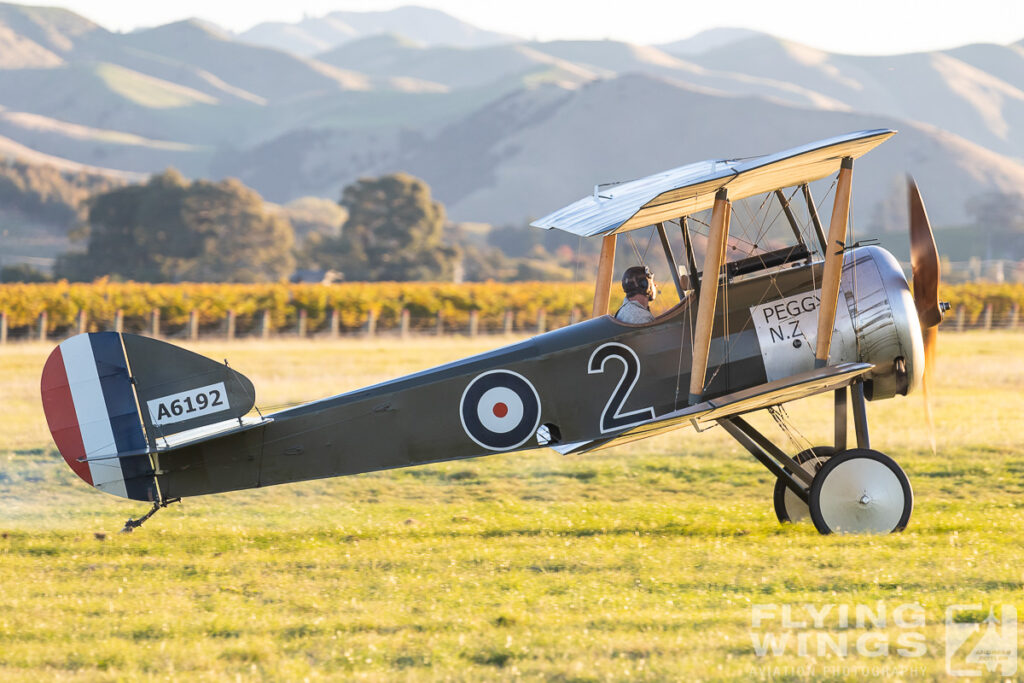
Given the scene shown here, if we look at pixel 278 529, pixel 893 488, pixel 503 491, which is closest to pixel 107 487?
pixel 278 529

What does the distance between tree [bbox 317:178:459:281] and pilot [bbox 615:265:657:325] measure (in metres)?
75.4

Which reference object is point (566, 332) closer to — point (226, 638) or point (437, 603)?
point (437, 603)

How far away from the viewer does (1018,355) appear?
26828mm

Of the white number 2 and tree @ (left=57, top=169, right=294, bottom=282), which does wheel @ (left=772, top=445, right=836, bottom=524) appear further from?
tree @ (left=57, top=169, right=294, bottom=282)

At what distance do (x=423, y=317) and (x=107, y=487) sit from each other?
31665mm

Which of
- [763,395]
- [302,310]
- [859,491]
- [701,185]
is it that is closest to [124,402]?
[701,185]

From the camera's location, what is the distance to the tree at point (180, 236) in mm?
79125

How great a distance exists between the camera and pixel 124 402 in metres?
7.73

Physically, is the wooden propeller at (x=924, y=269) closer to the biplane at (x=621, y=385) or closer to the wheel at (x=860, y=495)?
the biplane at (x=621, y=385)

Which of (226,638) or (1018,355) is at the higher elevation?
(1018,355)

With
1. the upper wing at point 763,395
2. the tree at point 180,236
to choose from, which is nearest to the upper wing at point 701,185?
the upper wing at point 763,395

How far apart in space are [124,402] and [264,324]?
28.2 meters

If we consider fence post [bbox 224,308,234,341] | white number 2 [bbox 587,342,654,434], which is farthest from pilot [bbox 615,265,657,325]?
fence post [bbox 224,308,234,341]

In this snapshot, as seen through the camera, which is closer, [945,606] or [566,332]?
[945,606]
